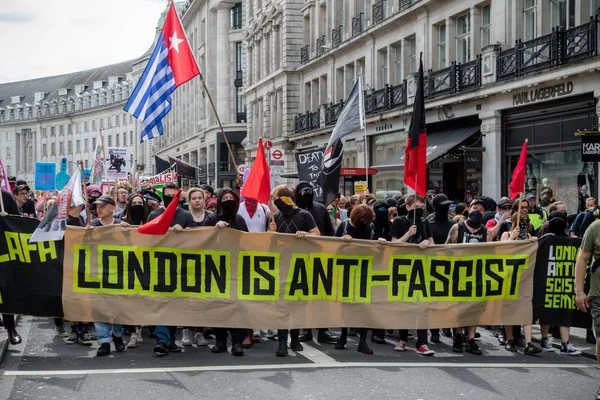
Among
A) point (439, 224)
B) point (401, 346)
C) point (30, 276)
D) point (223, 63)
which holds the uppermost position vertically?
point (223, 63)

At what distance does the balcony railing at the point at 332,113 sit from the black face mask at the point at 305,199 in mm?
26829

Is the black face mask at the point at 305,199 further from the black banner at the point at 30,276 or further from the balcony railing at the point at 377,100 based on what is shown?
the balcony railing at the point at 377,100

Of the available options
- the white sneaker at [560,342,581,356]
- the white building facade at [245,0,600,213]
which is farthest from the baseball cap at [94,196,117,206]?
the white building facade at [245,0,600,213]

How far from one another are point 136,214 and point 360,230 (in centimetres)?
273

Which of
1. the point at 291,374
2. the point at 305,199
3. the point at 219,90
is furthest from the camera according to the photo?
the point at 219,90

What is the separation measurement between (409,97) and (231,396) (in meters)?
23.6

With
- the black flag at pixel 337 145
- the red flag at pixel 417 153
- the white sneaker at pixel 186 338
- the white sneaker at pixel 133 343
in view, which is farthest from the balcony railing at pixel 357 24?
the white sneaker at pixel 133 343

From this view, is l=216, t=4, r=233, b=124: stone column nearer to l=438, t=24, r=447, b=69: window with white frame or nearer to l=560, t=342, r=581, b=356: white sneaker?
l=438, t=24, r=447, b=69: window with white frame

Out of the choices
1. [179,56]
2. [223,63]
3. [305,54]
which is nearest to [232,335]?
[179,56]

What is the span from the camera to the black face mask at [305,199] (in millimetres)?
10531

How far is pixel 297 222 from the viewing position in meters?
9.98

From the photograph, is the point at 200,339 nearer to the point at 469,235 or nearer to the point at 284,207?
the point at 284,207

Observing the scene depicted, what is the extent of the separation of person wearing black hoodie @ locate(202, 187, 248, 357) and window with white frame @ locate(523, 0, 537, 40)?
14.9 m

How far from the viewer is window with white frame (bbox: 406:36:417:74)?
30430 millimetres
